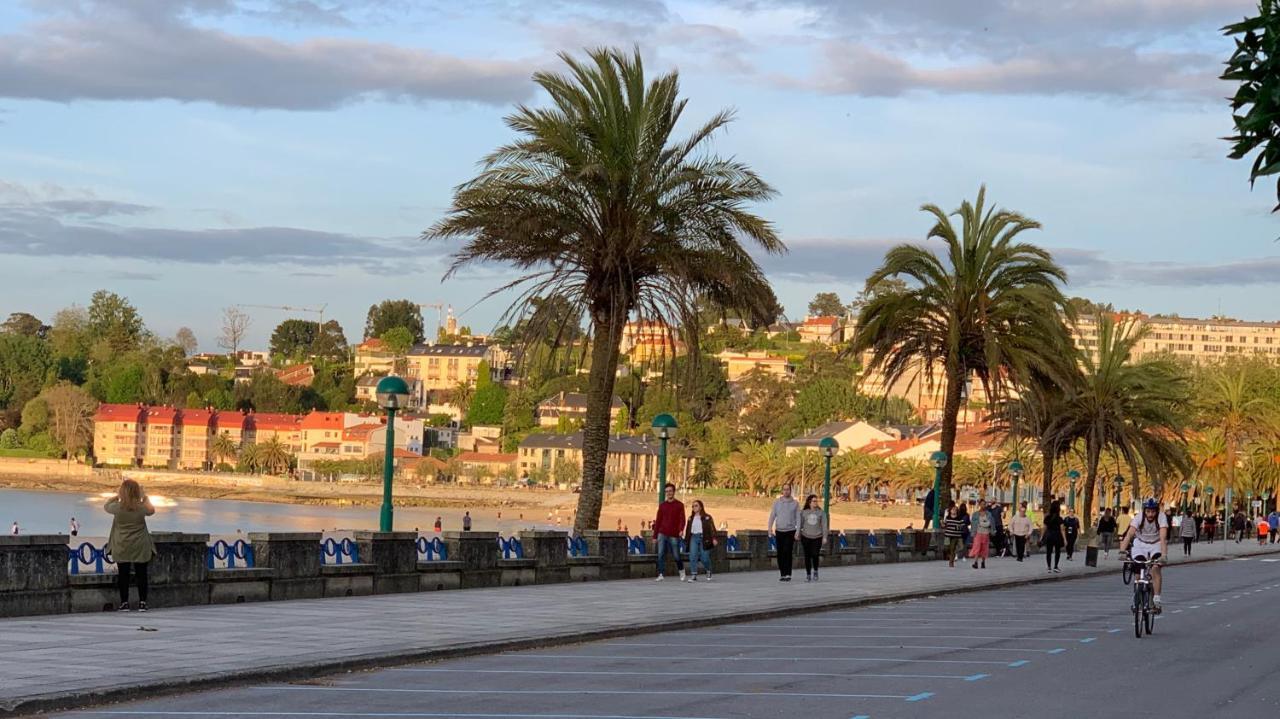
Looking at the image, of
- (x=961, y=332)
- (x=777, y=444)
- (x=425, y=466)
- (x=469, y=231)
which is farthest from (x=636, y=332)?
(x=425, y=466)

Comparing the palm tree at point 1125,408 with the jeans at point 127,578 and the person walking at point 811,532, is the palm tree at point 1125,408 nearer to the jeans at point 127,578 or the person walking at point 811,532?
the person walking at point 811,532

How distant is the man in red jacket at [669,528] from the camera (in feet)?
92.5

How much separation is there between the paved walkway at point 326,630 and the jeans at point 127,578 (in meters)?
0.35

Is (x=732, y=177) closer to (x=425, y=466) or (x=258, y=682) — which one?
(x=258, y=682)

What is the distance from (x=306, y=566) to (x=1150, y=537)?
10746mm

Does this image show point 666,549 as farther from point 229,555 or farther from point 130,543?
point 130,543

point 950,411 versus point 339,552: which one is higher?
point 950,411

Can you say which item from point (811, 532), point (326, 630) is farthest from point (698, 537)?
point (326, 630)

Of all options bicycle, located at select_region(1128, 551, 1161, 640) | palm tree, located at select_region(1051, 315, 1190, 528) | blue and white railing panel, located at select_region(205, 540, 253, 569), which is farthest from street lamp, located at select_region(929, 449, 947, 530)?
blue and white railing panel, located at select_region(205, 540, 253, 569)

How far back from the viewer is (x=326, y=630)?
55.1 feet

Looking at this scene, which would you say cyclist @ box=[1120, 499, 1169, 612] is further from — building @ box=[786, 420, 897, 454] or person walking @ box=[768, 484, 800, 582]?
building @ box=[786, 420, 897, 454]

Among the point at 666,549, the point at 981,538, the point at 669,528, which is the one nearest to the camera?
the point at 669,528

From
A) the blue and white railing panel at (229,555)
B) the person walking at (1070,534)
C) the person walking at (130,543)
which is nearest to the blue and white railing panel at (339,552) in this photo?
the blue and white railing panel at (229,555)

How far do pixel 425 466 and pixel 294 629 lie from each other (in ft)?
557
